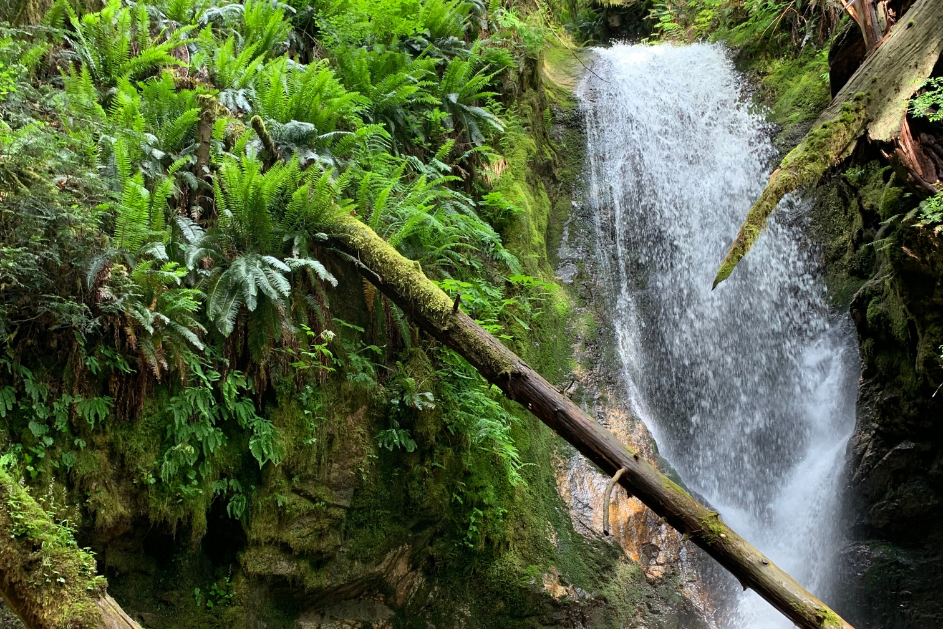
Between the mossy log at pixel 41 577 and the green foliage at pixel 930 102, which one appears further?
the green foliage at pixel 930 102

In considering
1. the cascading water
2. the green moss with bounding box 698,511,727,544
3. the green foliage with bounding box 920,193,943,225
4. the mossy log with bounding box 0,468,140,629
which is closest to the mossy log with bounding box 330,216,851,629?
the green moss with bounding box 698,511,727,544

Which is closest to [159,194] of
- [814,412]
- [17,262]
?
[17,262]

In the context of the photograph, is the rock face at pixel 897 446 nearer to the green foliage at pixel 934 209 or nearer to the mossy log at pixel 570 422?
the green foliage at pixel 934 209

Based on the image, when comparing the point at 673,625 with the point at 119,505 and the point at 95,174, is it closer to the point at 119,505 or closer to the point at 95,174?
the point at 119,505

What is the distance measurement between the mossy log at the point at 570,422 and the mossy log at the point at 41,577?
2.69 m

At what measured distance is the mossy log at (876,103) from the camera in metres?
4.85

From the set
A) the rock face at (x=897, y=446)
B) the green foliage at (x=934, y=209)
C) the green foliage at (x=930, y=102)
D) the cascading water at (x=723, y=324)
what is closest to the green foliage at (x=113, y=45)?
the green foliage at (x=930, y=102)

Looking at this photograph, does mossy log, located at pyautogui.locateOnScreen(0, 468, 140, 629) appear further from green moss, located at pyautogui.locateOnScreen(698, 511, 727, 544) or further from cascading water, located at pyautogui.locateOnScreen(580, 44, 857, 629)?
cascading water, located at pyautogui.locateOnScreen(580, 44, 857, 629)

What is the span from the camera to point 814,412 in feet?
27.1

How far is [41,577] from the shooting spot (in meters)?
2.68

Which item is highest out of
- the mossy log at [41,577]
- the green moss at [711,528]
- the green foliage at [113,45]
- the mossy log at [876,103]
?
the mossy log at [876,103]

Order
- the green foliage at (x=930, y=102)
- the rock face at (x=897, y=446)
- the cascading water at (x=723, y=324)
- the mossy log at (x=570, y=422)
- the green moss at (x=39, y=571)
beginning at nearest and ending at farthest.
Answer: the green moss at (x=39, y=571) < the mossy log at (x=570, y=422) < the green foliage at (x=930, y=102) < the rock face at (x=897, y=446) < the cascading water at (x=723, y=324)

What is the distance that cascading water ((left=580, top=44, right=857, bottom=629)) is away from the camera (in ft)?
25.3

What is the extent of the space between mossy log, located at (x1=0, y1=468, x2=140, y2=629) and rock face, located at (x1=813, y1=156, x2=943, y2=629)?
21.2 feet
